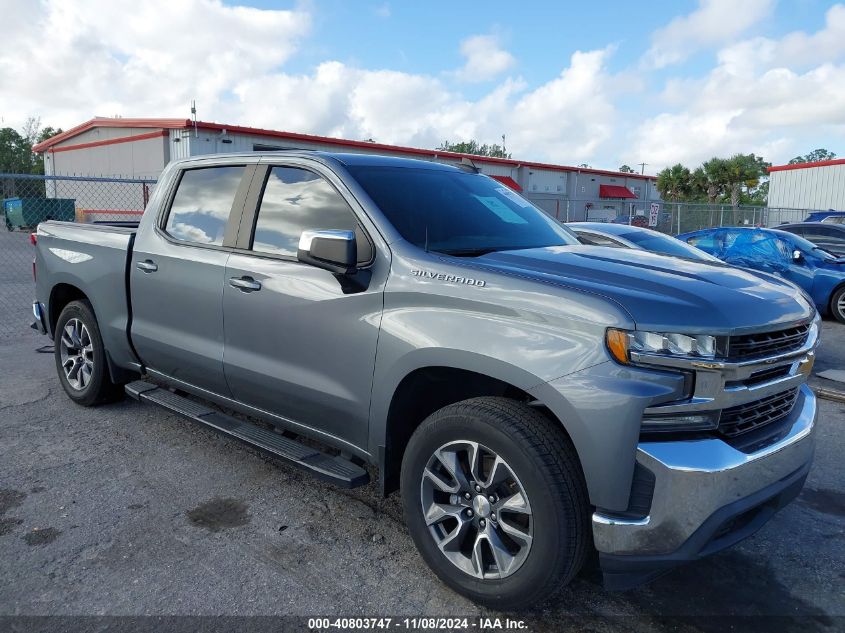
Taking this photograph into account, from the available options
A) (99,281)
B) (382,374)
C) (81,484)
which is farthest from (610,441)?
(99,281)

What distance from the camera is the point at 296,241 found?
365cm

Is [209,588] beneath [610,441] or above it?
beneath

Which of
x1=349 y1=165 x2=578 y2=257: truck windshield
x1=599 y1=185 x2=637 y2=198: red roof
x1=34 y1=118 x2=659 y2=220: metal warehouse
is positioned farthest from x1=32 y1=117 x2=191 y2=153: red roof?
x1=599 y1=185 x2=637 y2=198: red roof

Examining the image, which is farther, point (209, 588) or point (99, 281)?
point (99, 281)

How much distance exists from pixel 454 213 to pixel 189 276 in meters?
1.68

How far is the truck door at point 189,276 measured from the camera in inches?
159

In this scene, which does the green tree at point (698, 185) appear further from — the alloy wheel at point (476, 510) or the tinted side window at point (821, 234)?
the alloy wheel at point (476, 510)

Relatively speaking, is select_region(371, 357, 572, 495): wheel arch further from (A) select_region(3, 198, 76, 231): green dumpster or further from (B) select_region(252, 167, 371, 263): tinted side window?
(A) select_region(3, 198, 76, 231): green dumpster

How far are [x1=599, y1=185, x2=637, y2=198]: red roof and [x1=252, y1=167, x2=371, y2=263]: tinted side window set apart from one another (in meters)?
47.2

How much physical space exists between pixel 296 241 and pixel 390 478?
1.32 meters

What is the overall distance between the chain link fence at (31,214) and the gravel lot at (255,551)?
5.34m

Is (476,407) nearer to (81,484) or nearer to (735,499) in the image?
(735,499)

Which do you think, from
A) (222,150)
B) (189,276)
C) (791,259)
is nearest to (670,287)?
(189,276)

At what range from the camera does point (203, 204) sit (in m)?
4.34
